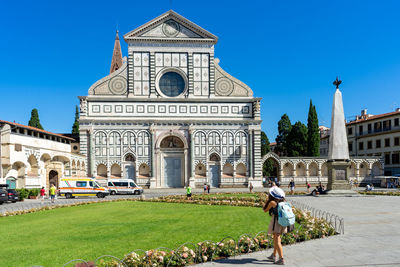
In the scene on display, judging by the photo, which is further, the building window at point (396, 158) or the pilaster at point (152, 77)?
the building window at point (396, 158)

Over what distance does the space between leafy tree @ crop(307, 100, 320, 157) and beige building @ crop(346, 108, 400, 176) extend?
30.3 ft

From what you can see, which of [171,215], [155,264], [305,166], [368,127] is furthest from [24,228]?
[368,127]

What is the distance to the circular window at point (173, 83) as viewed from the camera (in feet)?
164

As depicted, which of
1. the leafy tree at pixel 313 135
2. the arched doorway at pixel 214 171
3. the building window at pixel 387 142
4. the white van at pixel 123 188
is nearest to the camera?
the white van at pixel 123 188

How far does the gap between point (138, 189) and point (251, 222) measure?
84.3 feet

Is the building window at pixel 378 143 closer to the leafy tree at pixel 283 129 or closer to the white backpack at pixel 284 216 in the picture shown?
the leafy tree at pixel 283 129

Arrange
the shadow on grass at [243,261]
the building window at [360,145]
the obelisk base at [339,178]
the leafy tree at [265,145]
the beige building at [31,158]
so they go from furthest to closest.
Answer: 1. the leafy tree at [265,145]
2. the building window at [360,145]
3. the beige building at [31,158]
4. the obelisk base at [339,178]
5. the shadow on grass at [243,261]

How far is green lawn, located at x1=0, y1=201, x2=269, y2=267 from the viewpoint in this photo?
9.84 meters

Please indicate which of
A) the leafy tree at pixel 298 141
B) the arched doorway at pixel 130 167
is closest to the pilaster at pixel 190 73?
the arched doorway at pixel 130 167

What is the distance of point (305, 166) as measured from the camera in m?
52.7

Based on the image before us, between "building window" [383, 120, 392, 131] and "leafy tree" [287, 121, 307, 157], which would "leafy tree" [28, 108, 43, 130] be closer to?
"leafy tree" [287, 121, 307, 157]

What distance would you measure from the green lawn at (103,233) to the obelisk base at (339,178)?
52.4 feet

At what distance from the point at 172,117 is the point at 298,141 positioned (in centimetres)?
2685

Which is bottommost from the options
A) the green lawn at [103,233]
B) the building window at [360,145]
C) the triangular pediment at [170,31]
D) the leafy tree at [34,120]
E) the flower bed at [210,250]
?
the green lawn at [103,233]
